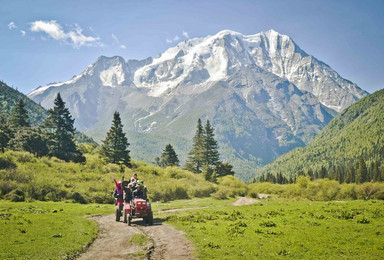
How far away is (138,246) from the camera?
1781 centimetres

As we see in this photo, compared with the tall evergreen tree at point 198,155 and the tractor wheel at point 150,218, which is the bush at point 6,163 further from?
the tall evergreen tree at point 198,155

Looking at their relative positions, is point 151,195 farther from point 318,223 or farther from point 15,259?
point 15,259

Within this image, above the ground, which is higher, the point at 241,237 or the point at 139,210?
the point at 139,210

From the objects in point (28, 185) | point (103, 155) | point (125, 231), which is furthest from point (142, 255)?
point (103, 155)

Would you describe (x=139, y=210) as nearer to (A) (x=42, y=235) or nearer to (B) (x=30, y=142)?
(A) (x=42, y=235)

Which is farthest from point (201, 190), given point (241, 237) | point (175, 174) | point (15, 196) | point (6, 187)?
point (241, 237)

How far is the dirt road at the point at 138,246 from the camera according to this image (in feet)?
52.2

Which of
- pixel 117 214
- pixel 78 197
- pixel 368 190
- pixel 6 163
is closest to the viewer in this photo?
pixel 117 214

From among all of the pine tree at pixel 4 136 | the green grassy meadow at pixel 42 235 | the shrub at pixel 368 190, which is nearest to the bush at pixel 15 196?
the green grassy meadow at pixel 42 235

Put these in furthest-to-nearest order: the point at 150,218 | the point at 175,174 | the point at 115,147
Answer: the point at 115,147
the point at 175,174
the point at 150,218

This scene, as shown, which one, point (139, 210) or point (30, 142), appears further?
point (30, 142)

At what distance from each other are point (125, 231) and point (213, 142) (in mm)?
79045

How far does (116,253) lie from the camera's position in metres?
16.4

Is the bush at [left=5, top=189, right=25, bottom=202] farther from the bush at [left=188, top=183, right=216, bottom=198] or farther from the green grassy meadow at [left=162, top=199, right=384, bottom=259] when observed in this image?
the bush at [left=188, top=183, right=216, bottom=198]
